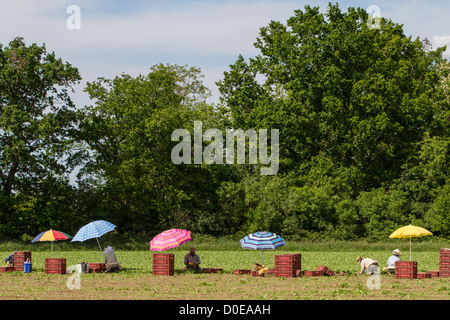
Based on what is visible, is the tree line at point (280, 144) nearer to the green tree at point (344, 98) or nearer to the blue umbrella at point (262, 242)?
the green tree at point (344, 98)

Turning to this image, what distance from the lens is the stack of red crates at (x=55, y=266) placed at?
994 inches

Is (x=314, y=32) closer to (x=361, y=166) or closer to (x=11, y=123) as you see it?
(x=361, y=166)

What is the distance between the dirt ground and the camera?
18.0 metres

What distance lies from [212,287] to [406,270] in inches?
272

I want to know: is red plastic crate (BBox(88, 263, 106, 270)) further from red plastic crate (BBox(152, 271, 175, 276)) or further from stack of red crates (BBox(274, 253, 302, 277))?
stack of red crates (BBox(274, 253, 302, 277))

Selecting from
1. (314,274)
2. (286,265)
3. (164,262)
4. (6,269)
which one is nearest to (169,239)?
(164,262)

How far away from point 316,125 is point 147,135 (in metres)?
13.0

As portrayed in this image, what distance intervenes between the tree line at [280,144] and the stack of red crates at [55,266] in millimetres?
22116

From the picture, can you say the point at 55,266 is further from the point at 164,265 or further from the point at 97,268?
the point at 164,265

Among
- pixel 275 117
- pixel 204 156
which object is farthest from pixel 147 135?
pixel 275 117

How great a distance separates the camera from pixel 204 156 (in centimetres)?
5409

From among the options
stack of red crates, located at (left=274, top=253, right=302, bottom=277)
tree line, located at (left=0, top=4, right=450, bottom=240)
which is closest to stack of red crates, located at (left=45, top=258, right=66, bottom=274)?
stack of red crates, located at (left=274, top=253, right=302, bottom=277)

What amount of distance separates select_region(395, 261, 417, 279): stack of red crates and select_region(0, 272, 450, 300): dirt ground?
1.33 feet

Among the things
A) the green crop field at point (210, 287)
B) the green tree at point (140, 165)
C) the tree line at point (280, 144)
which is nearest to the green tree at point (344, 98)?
the tree line at point (280, 144)
